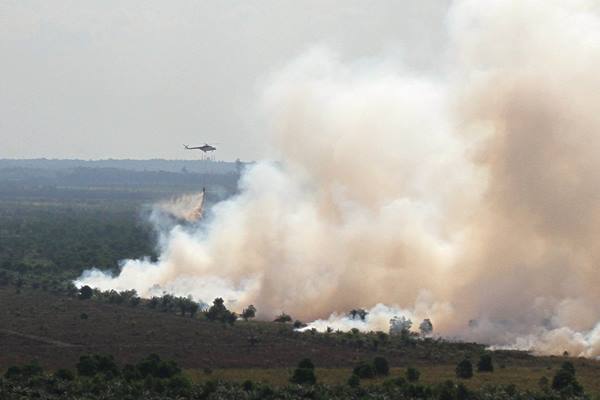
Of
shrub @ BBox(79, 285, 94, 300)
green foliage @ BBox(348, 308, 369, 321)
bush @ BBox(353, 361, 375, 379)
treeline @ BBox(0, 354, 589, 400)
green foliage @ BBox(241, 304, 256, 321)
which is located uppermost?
shrub @ BBox(79, 285, 94, 300)

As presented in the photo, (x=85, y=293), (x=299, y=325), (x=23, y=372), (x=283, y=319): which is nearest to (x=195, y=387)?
(x=23, y=372)

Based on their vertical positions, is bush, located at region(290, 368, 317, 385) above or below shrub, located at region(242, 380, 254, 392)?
above

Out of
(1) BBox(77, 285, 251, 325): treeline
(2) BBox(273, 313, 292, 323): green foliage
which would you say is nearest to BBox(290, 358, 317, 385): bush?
(1) BBox(77, 285, 251, 325): treeline

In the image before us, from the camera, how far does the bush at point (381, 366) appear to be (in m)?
78.6

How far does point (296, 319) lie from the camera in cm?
10875

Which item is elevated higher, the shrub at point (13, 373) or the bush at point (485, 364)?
the bush at point (485, 364)

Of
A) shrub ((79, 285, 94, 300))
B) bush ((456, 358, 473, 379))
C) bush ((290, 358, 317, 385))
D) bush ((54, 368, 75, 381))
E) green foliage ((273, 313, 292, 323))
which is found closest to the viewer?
bush ((54, 368, 75, 381))

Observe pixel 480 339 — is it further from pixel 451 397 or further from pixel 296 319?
pixel 451 397

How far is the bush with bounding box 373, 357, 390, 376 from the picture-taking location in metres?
78.6

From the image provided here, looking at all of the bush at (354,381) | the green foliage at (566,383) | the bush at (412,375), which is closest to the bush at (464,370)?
the bush at (412,375)

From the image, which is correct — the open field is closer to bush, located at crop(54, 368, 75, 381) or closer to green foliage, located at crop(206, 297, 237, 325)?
green foliage, located at crop(206, 297, 237, 325)

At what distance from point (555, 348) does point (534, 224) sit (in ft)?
50.4

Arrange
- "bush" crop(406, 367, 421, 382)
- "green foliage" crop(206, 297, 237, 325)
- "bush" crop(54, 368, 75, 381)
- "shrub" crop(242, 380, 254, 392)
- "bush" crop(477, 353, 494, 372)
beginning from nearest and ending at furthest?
"shrub" crop(242, 380, 254, 392) < "bush" crop(54, 368, 75, 381) < "bush" crop(406, 367, 421, 382) < "bush" crop(477, 353, 494, 372) < "green foliage" crop(206, 297, 237, 325)

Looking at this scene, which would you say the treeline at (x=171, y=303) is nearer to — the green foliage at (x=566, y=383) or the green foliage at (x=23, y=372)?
the green foliage at (x=23, y=372)
